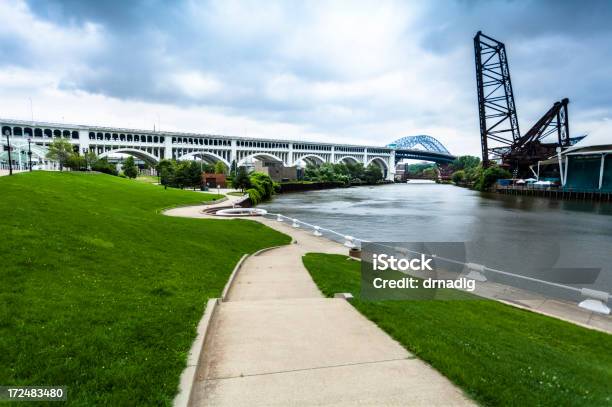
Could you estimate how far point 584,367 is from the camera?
646 cm

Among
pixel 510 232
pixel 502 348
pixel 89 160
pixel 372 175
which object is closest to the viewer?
pixel 502 348

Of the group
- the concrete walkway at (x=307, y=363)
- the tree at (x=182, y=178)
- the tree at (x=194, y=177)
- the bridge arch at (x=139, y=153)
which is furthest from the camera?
the bridge arch at (x=139, y=153)

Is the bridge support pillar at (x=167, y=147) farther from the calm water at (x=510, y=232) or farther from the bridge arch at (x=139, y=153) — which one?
the calm water at (x=510, y=232)

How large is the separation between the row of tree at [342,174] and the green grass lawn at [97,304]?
12042cm

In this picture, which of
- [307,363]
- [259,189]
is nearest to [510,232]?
[307,363]

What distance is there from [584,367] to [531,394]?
2711 mm

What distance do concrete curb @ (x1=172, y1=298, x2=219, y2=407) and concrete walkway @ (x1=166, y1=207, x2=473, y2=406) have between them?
125mm

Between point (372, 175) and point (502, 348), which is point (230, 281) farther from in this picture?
point (372, 175)

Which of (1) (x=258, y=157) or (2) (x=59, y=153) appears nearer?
(2) (x=59, y=153)

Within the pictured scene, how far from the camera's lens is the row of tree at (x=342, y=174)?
446ft

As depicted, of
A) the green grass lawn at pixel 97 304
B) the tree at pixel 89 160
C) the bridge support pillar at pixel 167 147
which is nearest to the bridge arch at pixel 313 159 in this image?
the bridge support pillar at pixel 167 147

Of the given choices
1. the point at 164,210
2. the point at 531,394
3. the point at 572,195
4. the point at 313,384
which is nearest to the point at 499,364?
the point at 531,394

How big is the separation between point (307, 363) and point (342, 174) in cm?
14804

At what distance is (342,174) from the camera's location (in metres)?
152
